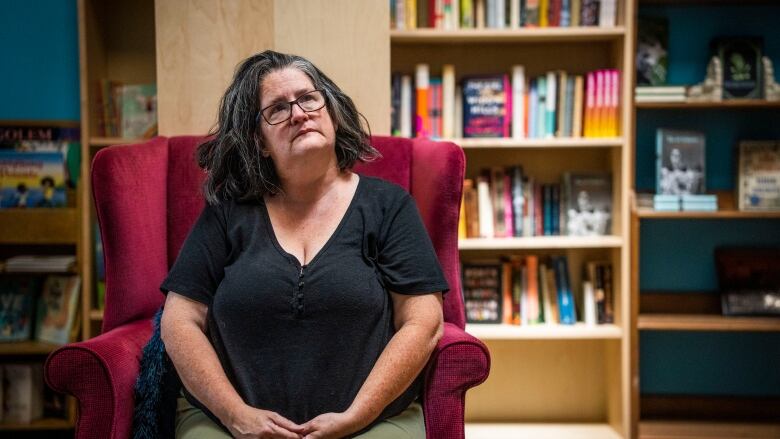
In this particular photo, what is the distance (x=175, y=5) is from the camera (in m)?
2.49

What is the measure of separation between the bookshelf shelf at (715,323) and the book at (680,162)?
1.56 feet

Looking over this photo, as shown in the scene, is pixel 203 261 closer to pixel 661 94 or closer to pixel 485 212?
pixel 485 212

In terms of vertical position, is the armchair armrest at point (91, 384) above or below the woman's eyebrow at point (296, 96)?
below

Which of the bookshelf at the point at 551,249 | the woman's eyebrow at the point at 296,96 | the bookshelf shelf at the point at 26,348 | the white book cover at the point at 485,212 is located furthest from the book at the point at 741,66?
the bookshelf shelf at the point at 26,348

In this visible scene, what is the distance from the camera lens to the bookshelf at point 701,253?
309cm

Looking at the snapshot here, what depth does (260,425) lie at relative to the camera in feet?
4.92

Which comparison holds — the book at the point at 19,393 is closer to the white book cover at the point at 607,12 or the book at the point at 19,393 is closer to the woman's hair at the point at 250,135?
the woman's hair at the point at 250,135

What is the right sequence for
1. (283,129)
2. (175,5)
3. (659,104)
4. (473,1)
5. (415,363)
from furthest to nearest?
(473,1) < (659,104) < (175,5) < (283,129) < (415,363)

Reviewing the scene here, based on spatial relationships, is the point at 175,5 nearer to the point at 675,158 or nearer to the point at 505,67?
the point at 505,67

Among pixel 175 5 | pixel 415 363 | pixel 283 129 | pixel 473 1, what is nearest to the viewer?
pixel 415 363

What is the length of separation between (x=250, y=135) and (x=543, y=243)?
1.48 m


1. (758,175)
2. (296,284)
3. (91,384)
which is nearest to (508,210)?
(758,175)

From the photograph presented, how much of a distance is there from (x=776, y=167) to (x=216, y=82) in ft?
6.80

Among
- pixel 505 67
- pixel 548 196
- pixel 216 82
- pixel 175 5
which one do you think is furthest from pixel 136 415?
pixel 505 67
